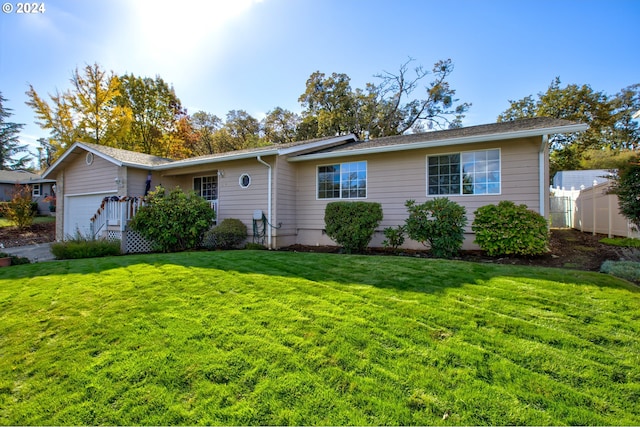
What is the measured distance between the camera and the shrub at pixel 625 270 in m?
4.60

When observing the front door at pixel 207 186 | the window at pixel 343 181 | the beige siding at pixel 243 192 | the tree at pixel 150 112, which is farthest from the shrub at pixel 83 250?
the tree at pixel 150 112

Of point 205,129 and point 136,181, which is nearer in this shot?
point 136,181

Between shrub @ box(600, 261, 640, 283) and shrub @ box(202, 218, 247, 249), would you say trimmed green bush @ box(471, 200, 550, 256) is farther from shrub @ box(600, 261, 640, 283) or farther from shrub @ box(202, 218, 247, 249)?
shrub @ box(202, 218, 247, 249)

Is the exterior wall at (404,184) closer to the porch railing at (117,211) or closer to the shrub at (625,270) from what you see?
the shrub at (625,270)

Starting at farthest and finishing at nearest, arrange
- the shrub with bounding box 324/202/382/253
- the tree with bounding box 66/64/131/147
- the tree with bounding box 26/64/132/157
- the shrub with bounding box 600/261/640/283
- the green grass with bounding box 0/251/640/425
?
1. the tree with bounding box 66/64/131/147
2. the tree with bounding box 26/64/132/157
3. the shrub with bounding box 324/202/382/253
4. the shrub with bounding box 600/261/640/283
5. the green grass with bounding box 0/251/640/425

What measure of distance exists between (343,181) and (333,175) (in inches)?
16.6

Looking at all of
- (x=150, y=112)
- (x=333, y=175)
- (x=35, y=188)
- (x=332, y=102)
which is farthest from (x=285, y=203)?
(x=35, y=188)

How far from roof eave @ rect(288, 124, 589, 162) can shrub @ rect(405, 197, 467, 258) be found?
74.0 inches

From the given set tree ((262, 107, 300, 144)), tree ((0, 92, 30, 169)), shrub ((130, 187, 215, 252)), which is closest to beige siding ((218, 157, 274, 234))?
shrub ((130, 187, 215, 252))

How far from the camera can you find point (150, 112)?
74.9ft

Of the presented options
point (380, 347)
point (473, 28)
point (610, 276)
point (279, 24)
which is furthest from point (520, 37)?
point (380, 347)

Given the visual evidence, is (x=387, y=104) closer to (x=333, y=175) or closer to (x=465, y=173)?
(x=333, y=175)

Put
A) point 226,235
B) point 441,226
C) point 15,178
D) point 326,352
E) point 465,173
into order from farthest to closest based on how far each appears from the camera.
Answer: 1. point 15,178
2. point 226,235
3. point 465,173
4. point 441,226
5. point 326,352

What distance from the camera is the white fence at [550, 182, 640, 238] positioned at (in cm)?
927
